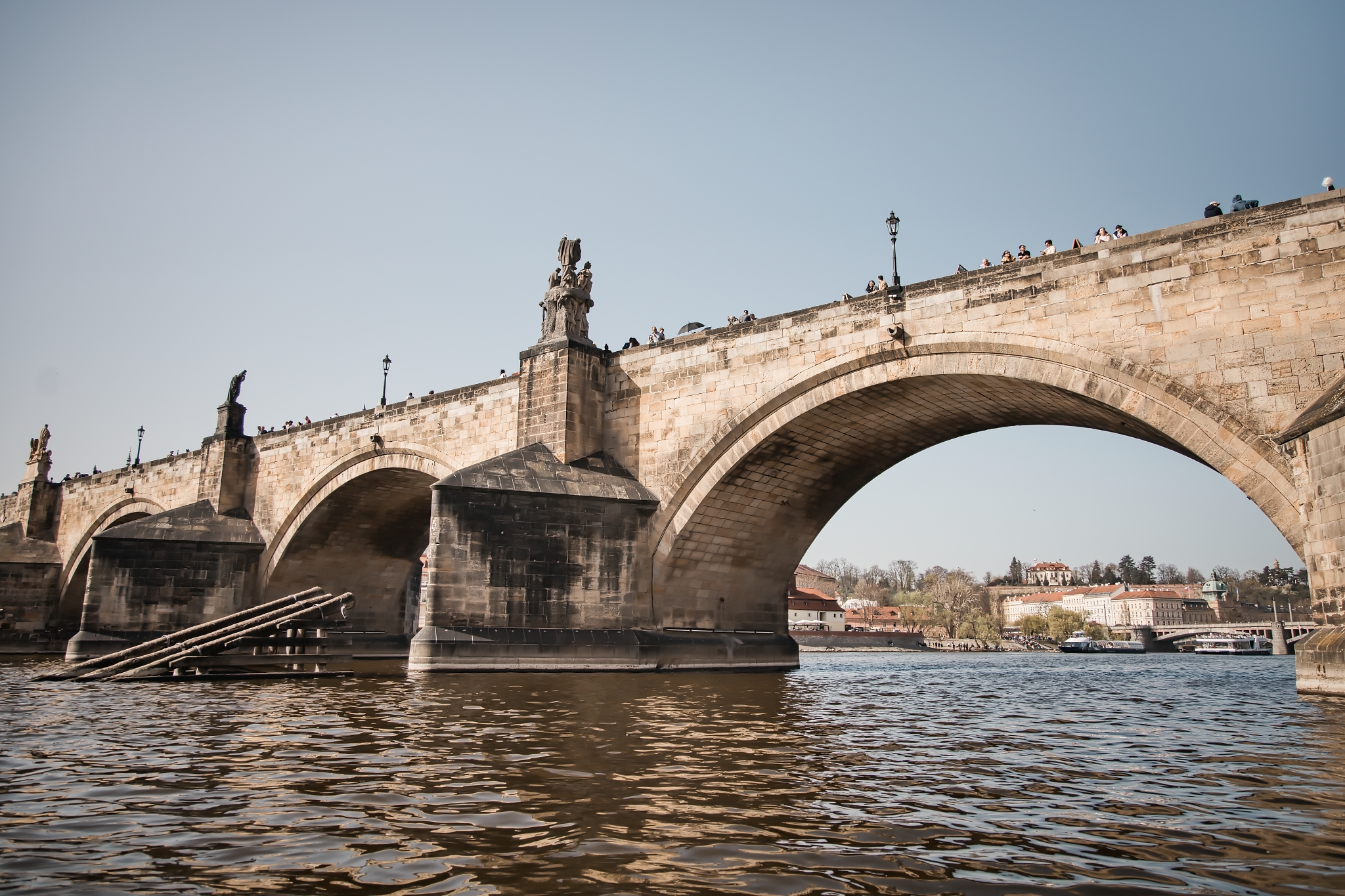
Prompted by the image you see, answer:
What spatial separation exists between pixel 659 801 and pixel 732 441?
519 inches

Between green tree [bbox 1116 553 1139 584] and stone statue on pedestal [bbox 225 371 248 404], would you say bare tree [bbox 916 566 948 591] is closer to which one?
green tree [bbox 1116 553 1139 584]

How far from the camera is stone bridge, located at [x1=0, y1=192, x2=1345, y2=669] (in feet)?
40.3

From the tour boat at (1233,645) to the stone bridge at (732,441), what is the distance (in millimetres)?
67860

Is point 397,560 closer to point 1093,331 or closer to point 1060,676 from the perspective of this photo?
point 1060,676

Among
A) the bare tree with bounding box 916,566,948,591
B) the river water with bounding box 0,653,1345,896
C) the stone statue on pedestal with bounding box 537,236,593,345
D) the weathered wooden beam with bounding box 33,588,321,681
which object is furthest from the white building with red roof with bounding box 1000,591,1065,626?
the river water with bounding box 0,653,1345,896

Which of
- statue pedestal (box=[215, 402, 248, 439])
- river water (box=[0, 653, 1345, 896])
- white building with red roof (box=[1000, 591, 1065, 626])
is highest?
statue pedestal (box=[215, 402, 248, 439])

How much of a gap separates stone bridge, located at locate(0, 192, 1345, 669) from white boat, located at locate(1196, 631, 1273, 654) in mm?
67649

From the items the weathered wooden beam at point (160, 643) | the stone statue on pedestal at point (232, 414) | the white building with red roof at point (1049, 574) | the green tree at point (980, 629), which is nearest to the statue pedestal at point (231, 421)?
the stone statue on pedestal at point (232, 414)

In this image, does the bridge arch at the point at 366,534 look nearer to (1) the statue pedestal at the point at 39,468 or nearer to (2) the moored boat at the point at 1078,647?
(1) the statue pedestal at the point at 39,468

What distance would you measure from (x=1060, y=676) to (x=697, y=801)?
22.9 metres

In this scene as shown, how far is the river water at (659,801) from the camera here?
12.3 feet

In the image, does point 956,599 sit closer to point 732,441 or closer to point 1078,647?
point 1078,647

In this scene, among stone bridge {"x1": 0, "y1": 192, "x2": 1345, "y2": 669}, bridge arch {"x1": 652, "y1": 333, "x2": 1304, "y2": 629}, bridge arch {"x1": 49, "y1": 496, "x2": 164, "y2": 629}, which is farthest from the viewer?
bridge arch {"x1": 49, "y1": 496, "x2": 164, "y2": 629}

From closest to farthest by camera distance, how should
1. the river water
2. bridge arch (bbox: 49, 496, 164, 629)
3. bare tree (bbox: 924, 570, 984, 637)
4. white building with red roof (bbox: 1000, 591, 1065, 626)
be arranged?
1. the river water
2. bridge arch (bbox: 49, 496, 164, 629)
3. bare tree (bbox: 924, 570, 984, 637)
4. white building with red roof (bbox: 1000, 591, 1065, 626)
